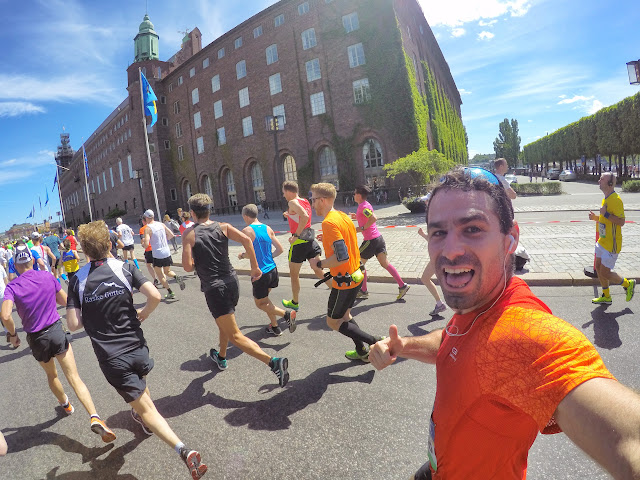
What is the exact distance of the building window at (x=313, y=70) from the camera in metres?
31.9

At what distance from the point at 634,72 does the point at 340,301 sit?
573 inches

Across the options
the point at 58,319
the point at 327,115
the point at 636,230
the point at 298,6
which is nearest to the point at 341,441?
the point at 58,319

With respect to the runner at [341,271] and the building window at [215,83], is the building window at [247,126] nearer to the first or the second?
the building window at [215,83]

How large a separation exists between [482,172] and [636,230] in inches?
465

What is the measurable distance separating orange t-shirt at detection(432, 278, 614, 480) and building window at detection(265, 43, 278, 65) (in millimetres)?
37907

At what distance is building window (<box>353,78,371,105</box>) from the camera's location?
2975 centimetres

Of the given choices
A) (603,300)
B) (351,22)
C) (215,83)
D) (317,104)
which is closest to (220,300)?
(603,300)

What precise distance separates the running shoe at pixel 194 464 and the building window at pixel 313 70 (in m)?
33.3

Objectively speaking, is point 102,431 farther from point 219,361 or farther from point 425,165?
point 425,165

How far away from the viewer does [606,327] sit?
443 centimetres

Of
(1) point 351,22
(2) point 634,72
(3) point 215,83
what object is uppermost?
(3) point 215,83

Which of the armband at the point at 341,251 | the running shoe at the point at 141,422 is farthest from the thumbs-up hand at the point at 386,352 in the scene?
the running shoe at the point at 141,422

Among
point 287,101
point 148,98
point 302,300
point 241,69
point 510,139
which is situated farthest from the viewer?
point 510,139

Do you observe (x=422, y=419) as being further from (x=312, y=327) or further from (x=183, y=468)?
(x=312, y=327)
